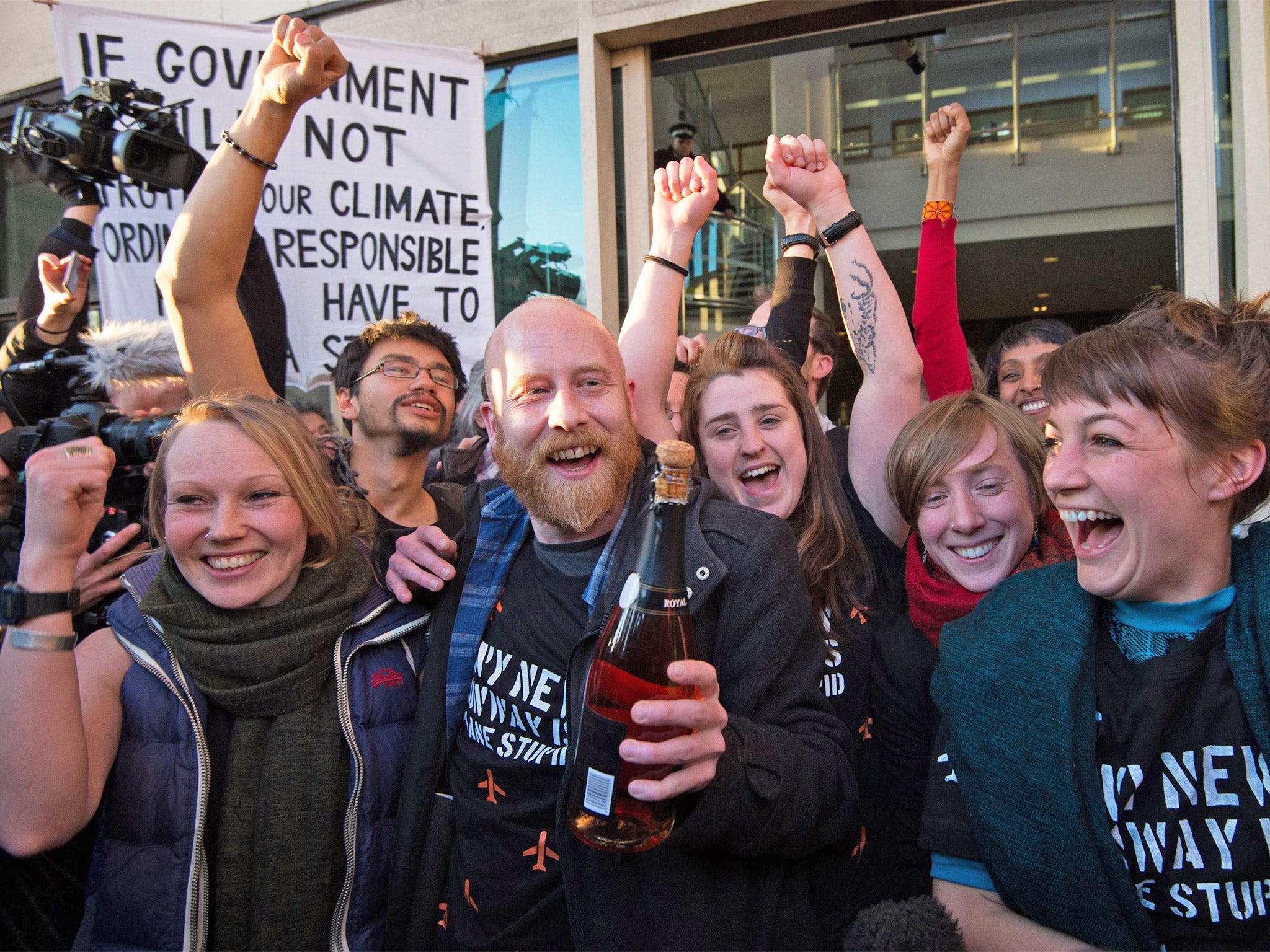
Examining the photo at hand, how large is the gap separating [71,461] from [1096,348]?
197 centimetres

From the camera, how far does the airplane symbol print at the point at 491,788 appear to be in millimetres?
1661

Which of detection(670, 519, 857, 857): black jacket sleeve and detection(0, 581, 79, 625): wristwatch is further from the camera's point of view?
detection(0, 581, 79, 625): wristwatch

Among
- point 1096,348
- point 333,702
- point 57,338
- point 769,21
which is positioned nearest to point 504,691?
point 333,702

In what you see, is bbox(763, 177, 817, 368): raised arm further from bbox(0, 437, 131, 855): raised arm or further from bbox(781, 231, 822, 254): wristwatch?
bbox(0, 437, 131, 855): raised arm

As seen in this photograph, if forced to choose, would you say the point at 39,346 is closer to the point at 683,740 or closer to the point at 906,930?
the point at 683,740

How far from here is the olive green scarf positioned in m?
1.66

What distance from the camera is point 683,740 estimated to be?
3.81ft

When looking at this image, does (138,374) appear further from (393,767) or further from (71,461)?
(393,767)

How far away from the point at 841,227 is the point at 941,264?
50 centimetres

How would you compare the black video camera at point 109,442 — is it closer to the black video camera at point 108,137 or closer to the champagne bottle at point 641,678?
the black video camera at point 108,137

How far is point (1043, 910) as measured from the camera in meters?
1.35

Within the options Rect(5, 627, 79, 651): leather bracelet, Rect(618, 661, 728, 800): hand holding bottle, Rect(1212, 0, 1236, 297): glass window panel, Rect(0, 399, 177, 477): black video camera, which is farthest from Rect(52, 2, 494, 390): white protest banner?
Rect(1212, 0, 1236, 297): glass window panel

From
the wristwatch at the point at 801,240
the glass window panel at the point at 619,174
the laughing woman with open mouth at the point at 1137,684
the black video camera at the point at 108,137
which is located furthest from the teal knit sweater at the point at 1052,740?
the glass window panel at the point at 619,174

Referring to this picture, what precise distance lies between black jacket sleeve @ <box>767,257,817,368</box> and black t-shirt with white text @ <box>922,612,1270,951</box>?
149cm
